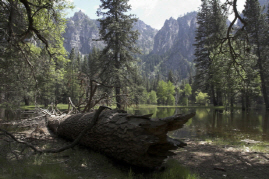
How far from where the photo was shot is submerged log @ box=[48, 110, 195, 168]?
2.77 metres

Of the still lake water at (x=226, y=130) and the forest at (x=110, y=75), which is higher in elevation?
the forest at (x=110, y=75)

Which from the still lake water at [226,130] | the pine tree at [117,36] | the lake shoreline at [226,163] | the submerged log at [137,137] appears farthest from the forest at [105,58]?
the lake shoreline at [226,163]

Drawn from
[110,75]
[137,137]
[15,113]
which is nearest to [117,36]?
[110,75]

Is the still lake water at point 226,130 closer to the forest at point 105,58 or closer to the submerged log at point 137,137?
the forest at point 105,58

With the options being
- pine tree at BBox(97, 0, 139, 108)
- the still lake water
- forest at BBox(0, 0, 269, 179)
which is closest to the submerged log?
forest at BBox(0, 0, 269, 179)

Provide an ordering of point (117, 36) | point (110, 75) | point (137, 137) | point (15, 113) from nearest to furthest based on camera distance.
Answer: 1. point (137, 137)
2. point (15, 113)
3. point (110, 75)
4. point (117, 36)

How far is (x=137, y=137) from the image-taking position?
110 inches

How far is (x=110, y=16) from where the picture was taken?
16.5 metres

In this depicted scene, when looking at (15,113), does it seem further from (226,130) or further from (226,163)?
(226,130)

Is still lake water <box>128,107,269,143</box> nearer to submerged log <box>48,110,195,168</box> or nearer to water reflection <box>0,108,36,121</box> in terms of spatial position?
submerged log <box>48,110,195,168</box>

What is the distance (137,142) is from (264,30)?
3246cm

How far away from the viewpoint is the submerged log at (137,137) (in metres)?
2.77

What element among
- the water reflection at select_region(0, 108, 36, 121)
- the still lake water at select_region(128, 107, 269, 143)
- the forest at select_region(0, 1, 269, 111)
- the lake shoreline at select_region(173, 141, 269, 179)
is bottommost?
the still lake water at select_region(128, 107, 269, 143)

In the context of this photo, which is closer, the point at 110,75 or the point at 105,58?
the point at 110,75
